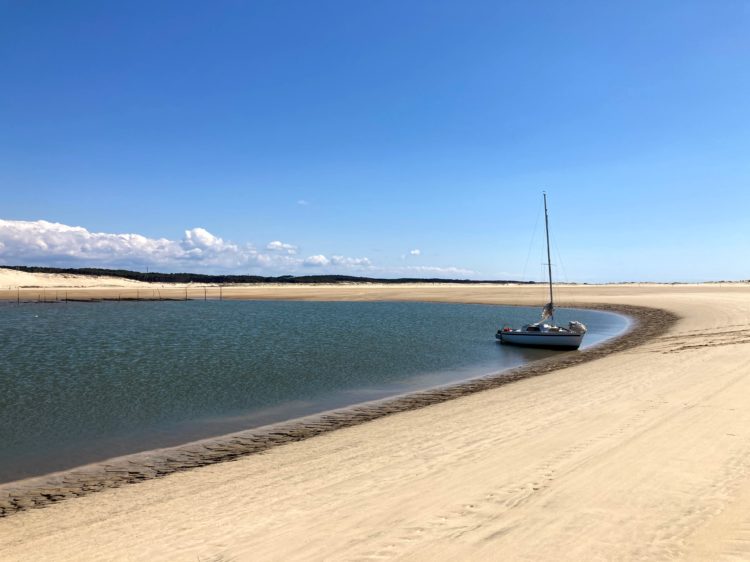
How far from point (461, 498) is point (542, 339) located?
25771 mm

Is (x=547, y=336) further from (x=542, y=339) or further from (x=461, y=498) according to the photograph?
(x=461, y=498)

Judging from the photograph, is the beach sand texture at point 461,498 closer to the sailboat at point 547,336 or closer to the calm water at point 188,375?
the calm water at point 188,375

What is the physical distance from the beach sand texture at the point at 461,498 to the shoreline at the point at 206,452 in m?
0.70

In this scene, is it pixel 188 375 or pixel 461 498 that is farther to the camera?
pixel 188 375

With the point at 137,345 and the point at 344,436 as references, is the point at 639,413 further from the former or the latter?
the point at 137,345

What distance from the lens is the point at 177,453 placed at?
12172 mm

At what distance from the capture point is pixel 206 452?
12133 mm

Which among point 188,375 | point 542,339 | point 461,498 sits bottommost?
point 188,375

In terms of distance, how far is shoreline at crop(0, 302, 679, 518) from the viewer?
9789mm

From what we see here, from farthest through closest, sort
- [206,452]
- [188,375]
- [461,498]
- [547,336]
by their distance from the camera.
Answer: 1. [547,336]
2. [188,375]
3. [206,452]
4. [461,498]

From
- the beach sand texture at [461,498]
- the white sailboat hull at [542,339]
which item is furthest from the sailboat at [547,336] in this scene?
the beach sand texture at [461,498]

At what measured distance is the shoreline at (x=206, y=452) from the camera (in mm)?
9789

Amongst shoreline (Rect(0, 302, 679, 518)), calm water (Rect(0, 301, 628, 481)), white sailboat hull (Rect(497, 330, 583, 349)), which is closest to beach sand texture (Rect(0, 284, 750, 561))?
shoreline (Rect(0, 302, 679, 518))

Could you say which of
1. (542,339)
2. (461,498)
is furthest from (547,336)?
(461,498)
